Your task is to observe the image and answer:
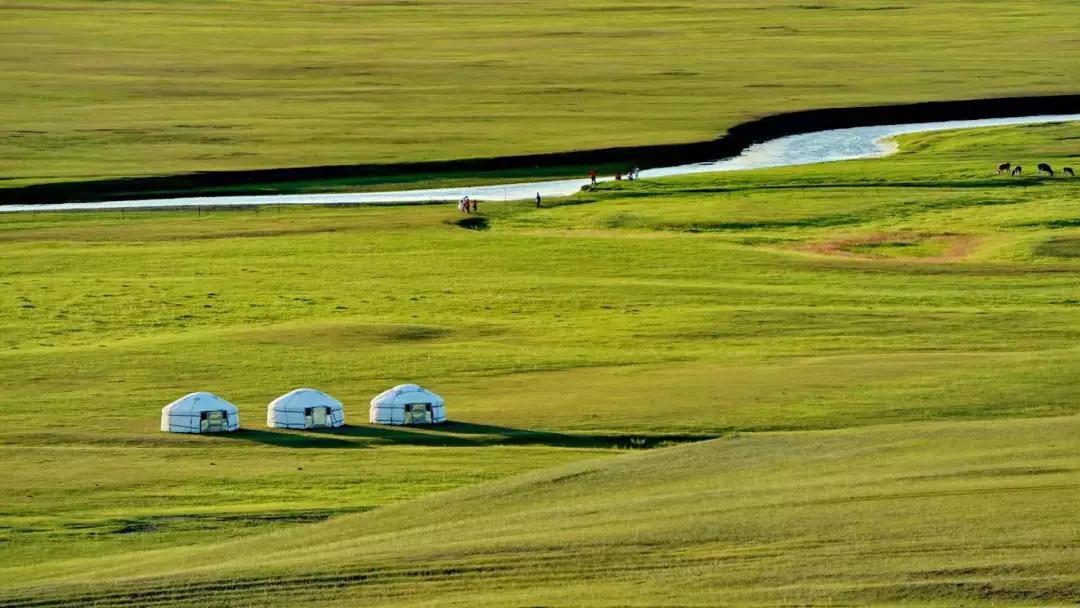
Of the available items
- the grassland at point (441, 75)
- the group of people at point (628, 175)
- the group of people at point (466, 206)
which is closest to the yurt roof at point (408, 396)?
the group of people at point (466, 206)

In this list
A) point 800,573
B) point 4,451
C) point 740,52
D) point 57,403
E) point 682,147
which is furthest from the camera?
point 740,52

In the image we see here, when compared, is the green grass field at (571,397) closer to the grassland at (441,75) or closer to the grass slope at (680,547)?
the grass slope at (680,547)

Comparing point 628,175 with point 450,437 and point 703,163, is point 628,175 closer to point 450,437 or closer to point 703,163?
point 703,163

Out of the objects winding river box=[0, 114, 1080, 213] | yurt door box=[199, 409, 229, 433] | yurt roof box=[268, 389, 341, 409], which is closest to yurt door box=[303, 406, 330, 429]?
yurt roof box=[268, 389, 341, 409]

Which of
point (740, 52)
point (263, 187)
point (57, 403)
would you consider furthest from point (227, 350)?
point (740, 52)

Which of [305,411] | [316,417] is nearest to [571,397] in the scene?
[316,417]

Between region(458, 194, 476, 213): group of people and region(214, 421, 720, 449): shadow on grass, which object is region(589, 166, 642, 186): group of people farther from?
region(214, 421, 720, 449): shadow on grass

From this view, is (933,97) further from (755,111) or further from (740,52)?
(740,52)
